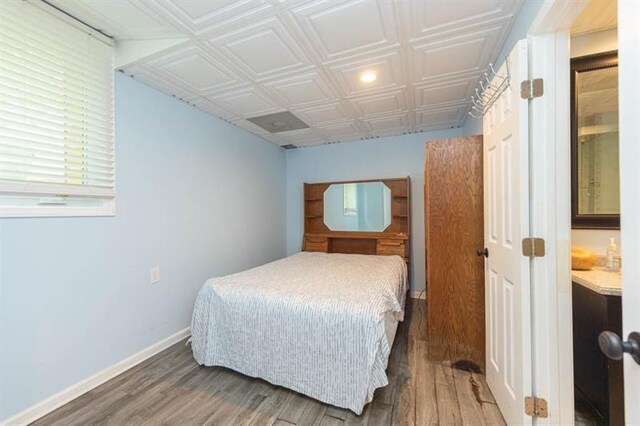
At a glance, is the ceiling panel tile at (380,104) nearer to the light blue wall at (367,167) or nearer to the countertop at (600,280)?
the light blue wall at (367,167)

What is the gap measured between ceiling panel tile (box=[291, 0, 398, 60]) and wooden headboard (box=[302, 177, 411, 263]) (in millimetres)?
2221

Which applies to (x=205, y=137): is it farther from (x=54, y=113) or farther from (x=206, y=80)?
(x=54, y=113)

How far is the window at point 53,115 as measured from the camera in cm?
149

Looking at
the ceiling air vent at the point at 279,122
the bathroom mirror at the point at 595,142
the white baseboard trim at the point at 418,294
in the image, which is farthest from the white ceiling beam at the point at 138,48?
the white baseboard trim at the point at 418,294

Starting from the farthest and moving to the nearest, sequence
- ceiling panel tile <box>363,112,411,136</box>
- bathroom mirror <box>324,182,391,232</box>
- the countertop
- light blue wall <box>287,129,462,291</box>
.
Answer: bathroom mirror <box>324,182,391,232</box> → light blue wall <box>287,129,462,291</box> → ceiling panel tile <box>363,112,411,136</box> → the countertop

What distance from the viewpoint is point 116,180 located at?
202 cm

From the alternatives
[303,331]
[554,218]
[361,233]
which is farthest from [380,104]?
[303,331]

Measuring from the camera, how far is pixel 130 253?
82.9 inches

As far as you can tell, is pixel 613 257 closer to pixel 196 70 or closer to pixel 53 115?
pixel 196 70

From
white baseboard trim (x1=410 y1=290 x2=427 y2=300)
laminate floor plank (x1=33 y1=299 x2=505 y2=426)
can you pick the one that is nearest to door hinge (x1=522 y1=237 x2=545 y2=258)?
laminate floor plank (x1=33 y1=299 x2=505 y2=426)

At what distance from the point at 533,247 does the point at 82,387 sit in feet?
9.17

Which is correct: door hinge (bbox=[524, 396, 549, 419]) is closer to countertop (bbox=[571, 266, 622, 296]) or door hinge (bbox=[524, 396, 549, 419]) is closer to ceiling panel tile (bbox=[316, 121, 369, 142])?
countertop (bbox=[571, 266, 622, 296])

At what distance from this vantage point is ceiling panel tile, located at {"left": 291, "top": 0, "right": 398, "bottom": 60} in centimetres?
147

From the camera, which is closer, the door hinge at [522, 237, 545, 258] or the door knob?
the door knob
